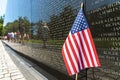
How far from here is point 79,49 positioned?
4.04 metres

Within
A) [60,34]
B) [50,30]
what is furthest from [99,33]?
[50,30]

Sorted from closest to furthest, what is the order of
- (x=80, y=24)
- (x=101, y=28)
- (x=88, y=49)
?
(x=88, y=49), (x=80, y=24), (x=101, y=28)

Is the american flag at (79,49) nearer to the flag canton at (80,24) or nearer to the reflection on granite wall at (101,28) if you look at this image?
the flag canton at (80,24)

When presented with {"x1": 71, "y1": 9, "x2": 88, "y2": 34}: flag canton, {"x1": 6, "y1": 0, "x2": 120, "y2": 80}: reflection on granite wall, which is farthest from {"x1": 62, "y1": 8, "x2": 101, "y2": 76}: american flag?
{"x1": 6, "y1": 0, "x2": 120, "y2": 80}: reflection on granite wall

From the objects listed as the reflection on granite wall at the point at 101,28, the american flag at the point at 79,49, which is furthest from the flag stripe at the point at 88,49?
the reflection on granite wall at the point at 101,28

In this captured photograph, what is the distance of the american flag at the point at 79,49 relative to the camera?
395 cm

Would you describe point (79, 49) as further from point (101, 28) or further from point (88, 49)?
point (101, 28)

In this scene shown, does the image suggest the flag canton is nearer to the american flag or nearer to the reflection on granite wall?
the american flag

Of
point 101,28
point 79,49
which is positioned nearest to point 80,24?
point 79,49

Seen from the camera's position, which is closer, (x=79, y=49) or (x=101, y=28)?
(x=79, y=49)

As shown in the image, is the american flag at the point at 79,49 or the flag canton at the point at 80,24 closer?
the american flag at the point at 79,49

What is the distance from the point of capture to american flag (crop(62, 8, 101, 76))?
395 cm

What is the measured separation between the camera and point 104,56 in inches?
176

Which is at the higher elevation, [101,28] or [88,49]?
[101,28]
